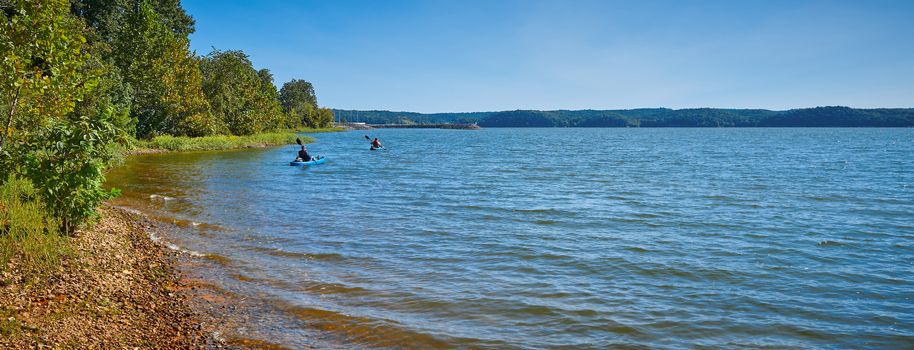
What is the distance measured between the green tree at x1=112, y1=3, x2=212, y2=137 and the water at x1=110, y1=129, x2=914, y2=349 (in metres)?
31.2

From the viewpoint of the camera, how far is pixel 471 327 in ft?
34.9

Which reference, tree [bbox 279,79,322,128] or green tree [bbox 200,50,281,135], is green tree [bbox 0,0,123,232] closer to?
green tree [bbox 200,50,281,135]

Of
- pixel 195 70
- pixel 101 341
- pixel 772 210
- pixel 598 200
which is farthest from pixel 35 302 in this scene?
pixel 195 70

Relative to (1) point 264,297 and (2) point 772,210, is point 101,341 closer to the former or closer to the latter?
(1) point 264,297

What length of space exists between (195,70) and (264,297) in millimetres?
61456

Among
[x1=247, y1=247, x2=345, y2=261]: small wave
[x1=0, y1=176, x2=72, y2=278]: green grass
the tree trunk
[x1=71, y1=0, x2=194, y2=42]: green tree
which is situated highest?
[x1=71, y1=0, x2=194, y2=42]: green tree

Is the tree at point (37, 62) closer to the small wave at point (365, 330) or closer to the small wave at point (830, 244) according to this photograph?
the small wave at point (365, 330)

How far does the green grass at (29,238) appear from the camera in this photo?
10.1m

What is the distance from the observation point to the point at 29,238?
1051cm

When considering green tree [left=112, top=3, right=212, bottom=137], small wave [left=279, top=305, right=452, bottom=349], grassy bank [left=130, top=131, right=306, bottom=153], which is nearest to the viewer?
small wave [left=279, top=305, right=452, bottom=349]

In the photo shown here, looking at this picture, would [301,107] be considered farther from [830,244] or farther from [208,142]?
[830,244]

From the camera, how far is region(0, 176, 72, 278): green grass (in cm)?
1013

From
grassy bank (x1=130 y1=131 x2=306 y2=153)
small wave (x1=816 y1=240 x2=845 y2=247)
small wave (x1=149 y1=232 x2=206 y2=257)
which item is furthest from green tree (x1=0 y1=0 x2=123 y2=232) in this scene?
grassy bank (x1=130 y1=131 x2=306 y2=153)

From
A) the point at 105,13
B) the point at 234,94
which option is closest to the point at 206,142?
the point at 234,94
